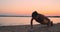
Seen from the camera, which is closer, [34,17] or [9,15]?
[34,17]

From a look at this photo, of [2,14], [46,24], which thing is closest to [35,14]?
[46,24]

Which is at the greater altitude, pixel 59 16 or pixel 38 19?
pixel 38 19

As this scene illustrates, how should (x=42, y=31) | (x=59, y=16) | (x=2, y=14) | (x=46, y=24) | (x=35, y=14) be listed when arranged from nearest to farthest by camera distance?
1. (x=35, y=14)
2. (x=42, y=31)
3. (x=46, y=24)
4. (x=2, y=14)
5. (x=59, y=16)

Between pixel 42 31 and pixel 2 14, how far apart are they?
35.1 ft

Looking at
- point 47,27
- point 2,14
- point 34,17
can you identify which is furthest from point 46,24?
point 2,14

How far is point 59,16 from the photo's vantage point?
60.1 ft

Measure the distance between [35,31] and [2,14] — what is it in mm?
10681

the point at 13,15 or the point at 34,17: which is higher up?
the point at 34,17

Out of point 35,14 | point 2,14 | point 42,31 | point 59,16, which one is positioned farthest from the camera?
point 59,16

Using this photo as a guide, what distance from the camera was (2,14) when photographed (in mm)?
17203

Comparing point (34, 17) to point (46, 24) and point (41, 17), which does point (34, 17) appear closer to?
point (41, 17)

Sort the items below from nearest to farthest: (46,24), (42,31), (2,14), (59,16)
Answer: (42,31) < (46,24) < (2,14) < (59,16)

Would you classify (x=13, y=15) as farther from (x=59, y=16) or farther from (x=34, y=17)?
(x=34, y=17)

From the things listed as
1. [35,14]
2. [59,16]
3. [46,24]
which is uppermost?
[35,14]
